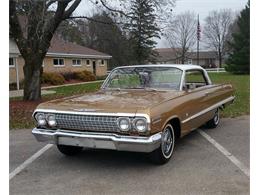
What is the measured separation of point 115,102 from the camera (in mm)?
5426

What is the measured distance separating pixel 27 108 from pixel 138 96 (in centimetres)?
762

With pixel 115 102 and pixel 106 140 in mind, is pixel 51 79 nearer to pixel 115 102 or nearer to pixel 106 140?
pixel 115 102

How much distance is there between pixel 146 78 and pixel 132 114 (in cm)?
195

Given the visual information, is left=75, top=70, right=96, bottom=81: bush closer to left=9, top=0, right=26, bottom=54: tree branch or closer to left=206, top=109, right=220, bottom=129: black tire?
left=9, top=0, right=26, bottom=54: tree branch

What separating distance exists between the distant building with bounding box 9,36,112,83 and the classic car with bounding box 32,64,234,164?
19.6m

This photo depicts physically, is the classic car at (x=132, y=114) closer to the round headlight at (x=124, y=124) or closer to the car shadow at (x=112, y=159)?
the round headlight at (x=124, y=124)

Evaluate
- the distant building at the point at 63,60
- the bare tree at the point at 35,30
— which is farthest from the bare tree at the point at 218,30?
the bare tree at the point at 35,30

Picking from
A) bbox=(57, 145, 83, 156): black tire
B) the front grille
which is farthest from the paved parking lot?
the front grille

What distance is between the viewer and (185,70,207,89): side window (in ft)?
22.4

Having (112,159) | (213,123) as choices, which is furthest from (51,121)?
(213,123)

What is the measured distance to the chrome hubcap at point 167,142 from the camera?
548 centimetres

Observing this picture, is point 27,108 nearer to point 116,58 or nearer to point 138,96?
point 138,96
